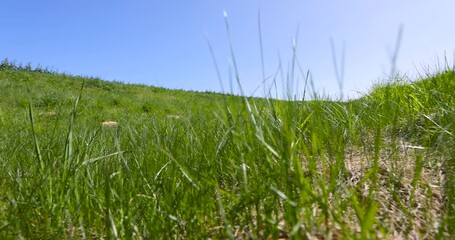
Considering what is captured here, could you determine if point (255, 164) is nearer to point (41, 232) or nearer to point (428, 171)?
point (41, 232)

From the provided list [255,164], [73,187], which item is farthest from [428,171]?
[73,187]

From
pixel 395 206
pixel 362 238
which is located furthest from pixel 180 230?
pixel 395 206

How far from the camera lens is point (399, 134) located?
2.67 metres

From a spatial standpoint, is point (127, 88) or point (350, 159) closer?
point (350, 159)

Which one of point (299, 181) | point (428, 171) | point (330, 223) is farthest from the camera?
point (428, 171)

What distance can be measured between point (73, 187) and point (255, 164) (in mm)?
726

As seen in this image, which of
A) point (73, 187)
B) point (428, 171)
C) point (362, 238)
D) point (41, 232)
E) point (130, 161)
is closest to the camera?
point (362, 238)

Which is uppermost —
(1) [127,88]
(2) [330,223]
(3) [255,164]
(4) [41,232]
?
(1) [127,88]

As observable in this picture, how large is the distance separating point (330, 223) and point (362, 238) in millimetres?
324

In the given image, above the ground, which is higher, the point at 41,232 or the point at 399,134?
the point at 399,134

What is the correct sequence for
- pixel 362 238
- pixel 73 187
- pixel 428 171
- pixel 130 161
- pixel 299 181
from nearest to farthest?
pixel 362 238, pixel 299 181, pixel 73 187, pixel 428 171, pixel 130 161

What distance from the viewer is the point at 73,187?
1545 millimetres

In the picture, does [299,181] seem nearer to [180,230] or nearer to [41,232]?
[180,230]

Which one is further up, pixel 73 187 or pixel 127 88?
pixel 127 88
